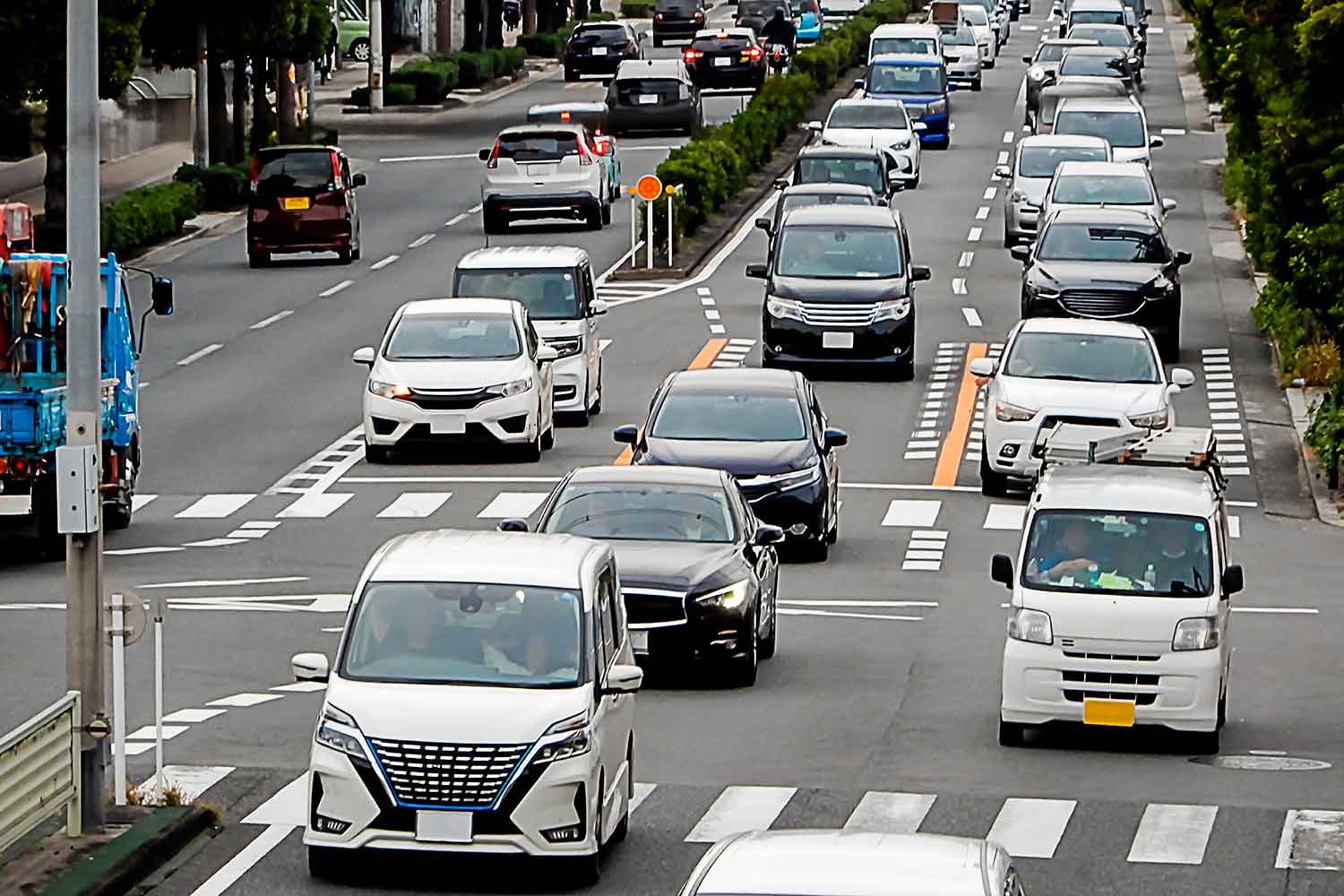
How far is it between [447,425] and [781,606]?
809 cm

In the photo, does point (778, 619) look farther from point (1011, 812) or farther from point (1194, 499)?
point (1011, 812)

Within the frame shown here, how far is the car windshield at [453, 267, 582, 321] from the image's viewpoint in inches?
1384

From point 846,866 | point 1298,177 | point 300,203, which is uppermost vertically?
point 1298,177

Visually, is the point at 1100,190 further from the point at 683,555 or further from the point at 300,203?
the point at 683,555

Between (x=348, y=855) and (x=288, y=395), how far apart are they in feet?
76.3

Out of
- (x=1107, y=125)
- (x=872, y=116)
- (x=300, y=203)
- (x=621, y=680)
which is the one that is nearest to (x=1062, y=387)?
(x=621, y=680)

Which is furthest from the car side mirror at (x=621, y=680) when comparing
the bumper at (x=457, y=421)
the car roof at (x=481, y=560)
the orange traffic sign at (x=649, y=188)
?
the orange traffic sign at (x=649, y=188)

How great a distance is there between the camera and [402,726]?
13.9 m

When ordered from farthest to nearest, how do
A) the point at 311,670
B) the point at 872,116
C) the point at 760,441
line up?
the point at 872,116
the point at 760,441
the point at 311,670

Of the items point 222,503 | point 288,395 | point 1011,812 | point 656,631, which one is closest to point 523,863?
point 1011,812

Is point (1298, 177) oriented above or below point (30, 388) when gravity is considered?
above

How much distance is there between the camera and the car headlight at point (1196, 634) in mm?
18562

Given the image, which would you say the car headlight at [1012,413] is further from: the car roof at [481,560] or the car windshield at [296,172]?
the car windshield at [296,172]

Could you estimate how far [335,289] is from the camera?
4675 centimetres
